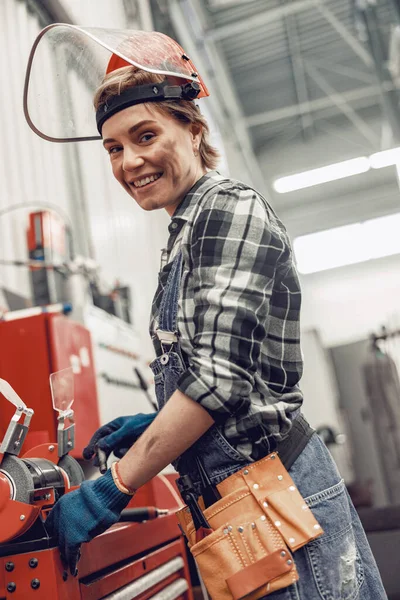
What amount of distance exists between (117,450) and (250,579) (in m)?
0.43

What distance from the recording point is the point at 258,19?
24.5 ft

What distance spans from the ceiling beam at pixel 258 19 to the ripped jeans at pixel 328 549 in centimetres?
701

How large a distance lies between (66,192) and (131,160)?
3088mm

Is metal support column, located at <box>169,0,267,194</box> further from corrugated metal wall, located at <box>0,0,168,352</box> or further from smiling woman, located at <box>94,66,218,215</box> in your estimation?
smiling woman, located at <box>94,66,218,215</box>

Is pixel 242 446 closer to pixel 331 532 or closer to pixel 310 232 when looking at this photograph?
pixel 331 532

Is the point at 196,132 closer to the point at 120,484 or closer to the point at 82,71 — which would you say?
the point at 82,71

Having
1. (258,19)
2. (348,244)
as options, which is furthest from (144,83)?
(348,244)

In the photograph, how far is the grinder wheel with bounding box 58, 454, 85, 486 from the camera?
1.30m

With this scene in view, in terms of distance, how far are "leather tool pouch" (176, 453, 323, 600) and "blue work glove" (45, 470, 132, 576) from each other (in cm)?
15

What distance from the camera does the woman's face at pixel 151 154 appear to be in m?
1.20

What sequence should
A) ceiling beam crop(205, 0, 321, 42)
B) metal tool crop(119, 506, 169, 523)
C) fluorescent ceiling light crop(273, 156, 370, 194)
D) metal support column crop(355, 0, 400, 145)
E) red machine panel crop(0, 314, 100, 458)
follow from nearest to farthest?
metal tool crop(119, 506, 169, 523)
red machine panel crop(0, 314, 100, 458)
metal support column crop(355, 0, 400, 145)
ceiling beam crop(205, 0, 321, 42)
fluorescent ceiling light crop(273, 156, 370, 194)

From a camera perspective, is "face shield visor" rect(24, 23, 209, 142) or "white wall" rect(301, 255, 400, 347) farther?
"white wall" rect(301, 255, 400, 347)

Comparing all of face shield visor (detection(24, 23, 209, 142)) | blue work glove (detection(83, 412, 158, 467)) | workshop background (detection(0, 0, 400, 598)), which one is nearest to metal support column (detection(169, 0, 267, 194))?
workshop background (detection(0, 0, 400, 598))

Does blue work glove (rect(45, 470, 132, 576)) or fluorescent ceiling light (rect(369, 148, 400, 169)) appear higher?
fluorescent ceiling light (rect(369, 148, 400, 169))
